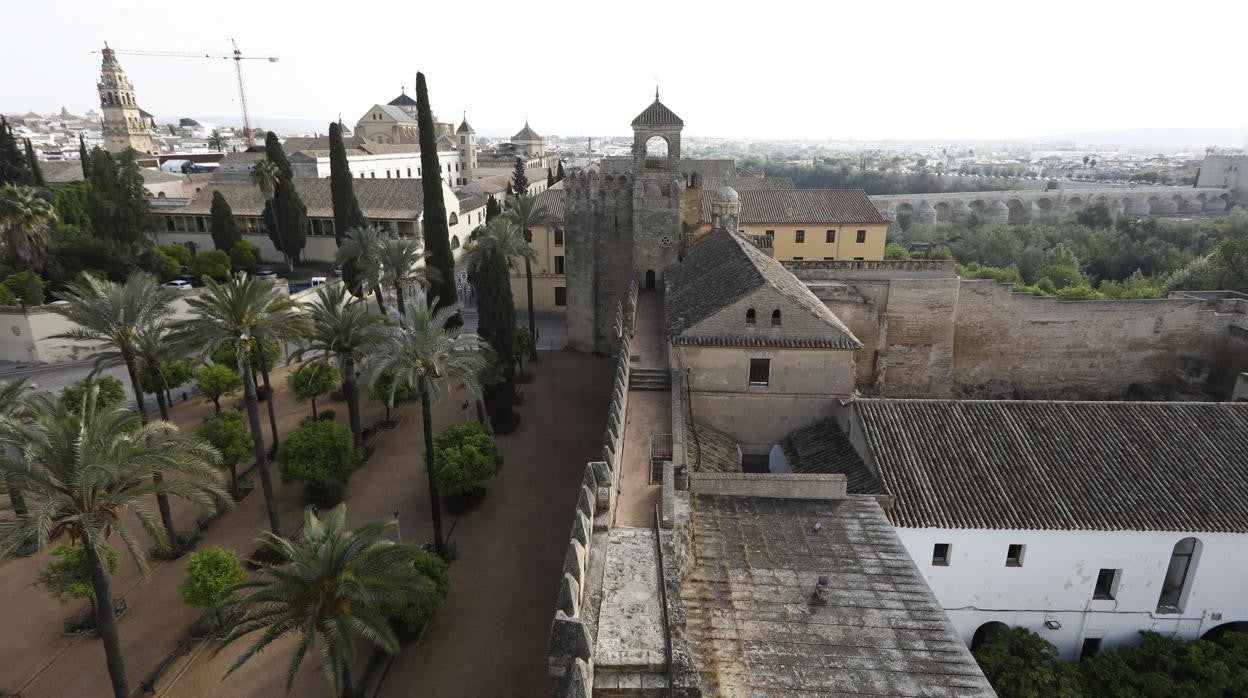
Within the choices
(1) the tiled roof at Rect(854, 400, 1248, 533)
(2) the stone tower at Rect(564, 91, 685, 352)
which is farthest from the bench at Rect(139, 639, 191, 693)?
(2) the stone tower at Rect(564, 91, 685, 352)

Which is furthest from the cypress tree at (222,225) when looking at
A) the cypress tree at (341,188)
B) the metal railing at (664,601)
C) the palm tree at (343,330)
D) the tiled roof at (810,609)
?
the metal railing at (664,601)

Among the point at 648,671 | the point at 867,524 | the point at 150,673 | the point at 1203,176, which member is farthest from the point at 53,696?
the point at 1203,176

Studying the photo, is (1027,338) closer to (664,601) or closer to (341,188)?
(664,601)

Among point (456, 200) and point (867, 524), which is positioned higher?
point (456, 200)

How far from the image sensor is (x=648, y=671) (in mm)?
9773

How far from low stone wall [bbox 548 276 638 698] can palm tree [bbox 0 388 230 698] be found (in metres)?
7.85

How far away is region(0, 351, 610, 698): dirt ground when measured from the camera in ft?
53.1

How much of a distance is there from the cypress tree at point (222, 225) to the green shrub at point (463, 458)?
1295 inches

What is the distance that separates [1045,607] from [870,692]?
29.1 feet

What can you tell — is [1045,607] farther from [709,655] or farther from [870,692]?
[709,655]

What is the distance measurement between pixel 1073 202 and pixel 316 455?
11804cm

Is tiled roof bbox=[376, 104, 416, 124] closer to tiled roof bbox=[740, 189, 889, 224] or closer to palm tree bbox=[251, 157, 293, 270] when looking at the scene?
palm tree bbox=[251, 157, 293, 270]

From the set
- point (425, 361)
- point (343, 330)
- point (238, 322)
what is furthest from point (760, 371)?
point (238, 322)

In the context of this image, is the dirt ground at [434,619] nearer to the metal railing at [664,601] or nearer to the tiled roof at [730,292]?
the metal railing at [664,601]
